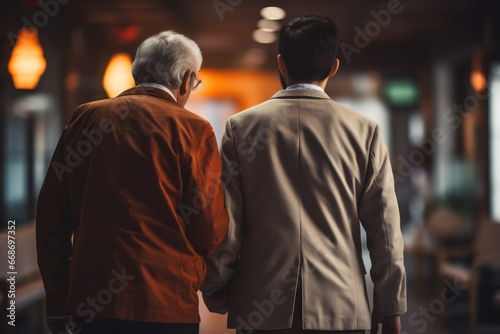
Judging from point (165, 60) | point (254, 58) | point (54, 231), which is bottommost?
point (54, 231)

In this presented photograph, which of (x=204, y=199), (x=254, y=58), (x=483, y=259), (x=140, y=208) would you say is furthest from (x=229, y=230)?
(x=254, y=58)

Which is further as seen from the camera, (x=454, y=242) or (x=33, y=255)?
(x=454, y=242)

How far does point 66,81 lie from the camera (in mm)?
8312

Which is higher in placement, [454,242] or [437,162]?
[437,162]

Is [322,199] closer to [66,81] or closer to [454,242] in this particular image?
[454,242]

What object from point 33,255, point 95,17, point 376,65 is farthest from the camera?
point 376,65

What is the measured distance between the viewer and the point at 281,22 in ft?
27.3

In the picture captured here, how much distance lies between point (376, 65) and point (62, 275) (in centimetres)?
915

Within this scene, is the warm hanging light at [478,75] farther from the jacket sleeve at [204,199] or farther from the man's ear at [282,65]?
the jacket sleeve at [204,199]

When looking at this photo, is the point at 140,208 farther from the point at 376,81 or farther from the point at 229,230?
the point at 376,81

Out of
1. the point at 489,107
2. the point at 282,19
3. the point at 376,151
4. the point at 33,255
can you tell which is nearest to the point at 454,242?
the point at 489,107

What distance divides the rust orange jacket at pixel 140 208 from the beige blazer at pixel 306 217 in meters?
0.12

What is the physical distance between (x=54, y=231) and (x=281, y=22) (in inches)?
259

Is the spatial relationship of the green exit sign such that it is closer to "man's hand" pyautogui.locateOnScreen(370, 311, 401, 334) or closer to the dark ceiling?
the dark ceiling
